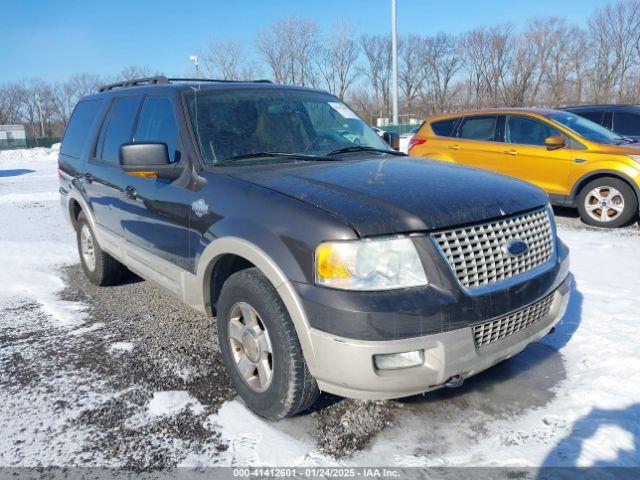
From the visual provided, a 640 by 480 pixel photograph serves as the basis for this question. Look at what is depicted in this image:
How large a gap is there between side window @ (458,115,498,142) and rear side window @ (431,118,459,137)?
20 cm

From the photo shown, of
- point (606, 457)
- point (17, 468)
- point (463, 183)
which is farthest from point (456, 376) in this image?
point (17, 468)

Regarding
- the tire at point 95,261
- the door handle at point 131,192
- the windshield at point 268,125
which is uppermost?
the windshield at point 268,125

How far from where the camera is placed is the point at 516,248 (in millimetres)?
2588

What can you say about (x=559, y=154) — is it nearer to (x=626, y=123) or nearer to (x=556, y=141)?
(x=556, y=141)

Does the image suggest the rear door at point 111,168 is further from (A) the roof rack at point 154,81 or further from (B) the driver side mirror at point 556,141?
(B) the driver side mirror at point 556,141

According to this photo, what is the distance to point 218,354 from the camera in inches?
144

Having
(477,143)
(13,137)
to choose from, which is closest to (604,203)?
(477,143)

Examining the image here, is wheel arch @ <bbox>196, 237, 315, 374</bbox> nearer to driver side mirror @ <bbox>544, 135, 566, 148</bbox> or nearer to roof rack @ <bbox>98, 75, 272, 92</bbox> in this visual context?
roof rack @ <bbox>98, 75, 272, 92</bbox>

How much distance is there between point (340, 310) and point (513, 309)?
918 millimetres

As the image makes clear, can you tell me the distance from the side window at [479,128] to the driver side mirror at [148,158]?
21.6ft

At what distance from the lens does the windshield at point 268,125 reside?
3.31 meters

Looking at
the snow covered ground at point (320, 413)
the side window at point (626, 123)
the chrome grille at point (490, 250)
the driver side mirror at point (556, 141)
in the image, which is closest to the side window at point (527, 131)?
the driver side mirror at point (556, 141)

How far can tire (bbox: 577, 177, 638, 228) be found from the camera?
7.25 metres

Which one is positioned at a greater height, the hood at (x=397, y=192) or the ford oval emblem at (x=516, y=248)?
the hood at (x=397, y=192)
